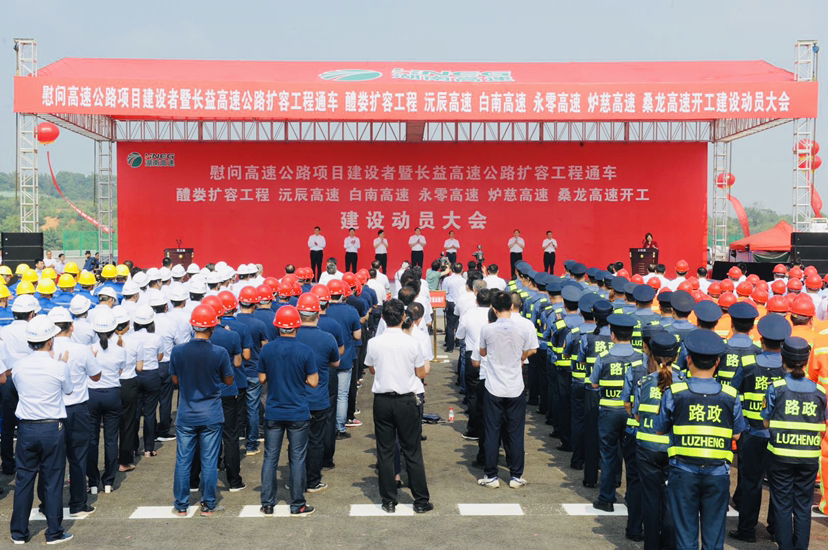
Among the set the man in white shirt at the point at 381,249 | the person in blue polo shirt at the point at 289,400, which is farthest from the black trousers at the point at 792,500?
the man in white shirt at the point at 381,249

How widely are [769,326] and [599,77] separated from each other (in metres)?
14.1

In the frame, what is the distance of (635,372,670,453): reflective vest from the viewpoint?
17.0ft

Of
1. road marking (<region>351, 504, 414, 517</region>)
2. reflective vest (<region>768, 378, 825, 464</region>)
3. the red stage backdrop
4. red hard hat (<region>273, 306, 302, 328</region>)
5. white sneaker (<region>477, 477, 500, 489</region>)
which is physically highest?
the red stage backdrop

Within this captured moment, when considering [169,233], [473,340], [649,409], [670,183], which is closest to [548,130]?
[670,183]

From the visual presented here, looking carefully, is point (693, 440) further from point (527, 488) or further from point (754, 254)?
point (754, 254)

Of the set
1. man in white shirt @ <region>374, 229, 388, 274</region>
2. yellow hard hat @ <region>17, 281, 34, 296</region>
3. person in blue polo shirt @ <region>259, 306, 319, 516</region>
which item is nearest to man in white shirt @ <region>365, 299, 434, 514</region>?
person in blue polo shirt @ <region>259, 306, 319, 516</region>

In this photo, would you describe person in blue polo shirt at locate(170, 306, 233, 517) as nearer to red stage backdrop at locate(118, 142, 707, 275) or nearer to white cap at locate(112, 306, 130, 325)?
white cap at locate(112, 306, 130, 325)

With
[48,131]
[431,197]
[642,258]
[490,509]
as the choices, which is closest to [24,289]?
[490,509]

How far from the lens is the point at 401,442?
6.69m

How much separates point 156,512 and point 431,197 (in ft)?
56.5

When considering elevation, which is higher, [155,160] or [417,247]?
[155,160]

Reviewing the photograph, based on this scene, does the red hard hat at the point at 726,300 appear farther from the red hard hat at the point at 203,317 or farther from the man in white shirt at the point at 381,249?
the man in white shirt at the point at 381,249

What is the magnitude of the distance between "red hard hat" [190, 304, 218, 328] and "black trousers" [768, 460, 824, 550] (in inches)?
168

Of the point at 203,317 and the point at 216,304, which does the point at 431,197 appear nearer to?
the point at 216,304
